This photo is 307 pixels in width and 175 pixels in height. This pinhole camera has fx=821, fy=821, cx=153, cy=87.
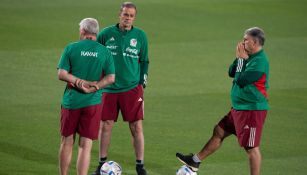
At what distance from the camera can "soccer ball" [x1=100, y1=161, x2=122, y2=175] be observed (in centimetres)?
1045

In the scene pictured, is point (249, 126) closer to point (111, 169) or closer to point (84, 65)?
point (111, 169)

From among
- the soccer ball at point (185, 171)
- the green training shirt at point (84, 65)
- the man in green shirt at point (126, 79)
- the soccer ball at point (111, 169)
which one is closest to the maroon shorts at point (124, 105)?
the man in green shirt at point (126, 79)

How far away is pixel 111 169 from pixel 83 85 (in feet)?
4.39

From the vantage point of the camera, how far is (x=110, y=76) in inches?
392

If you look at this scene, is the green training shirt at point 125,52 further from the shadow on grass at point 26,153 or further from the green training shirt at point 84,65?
the shadow on grass at point 26,153

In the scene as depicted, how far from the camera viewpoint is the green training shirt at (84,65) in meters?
9.77

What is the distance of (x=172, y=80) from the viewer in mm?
16375

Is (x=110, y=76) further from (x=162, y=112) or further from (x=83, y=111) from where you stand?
(x=162, y=112)

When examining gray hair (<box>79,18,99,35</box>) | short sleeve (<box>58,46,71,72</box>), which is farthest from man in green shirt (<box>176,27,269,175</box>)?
short sleeve (<box>58,46,71,72</box>)

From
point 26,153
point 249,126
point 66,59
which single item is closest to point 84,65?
point 66,59

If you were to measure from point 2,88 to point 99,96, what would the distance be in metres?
5.57

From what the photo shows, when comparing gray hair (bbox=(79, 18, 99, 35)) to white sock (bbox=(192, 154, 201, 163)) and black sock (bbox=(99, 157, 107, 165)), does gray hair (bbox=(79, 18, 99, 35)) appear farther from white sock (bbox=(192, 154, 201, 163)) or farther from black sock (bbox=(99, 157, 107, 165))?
white sock (bbox=(192, 154, 201, 163))

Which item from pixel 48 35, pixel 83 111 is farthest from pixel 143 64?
pixel 48 35

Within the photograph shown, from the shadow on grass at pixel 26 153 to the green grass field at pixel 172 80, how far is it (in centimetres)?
→ 1
